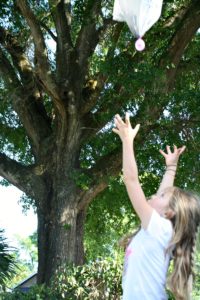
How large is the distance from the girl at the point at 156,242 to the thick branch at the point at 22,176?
26.2ft

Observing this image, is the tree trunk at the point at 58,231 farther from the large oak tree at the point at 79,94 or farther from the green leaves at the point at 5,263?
the green leaves at the point at 5,263

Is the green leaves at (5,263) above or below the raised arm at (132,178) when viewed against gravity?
above

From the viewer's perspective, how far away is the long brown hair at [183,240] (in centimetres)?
321

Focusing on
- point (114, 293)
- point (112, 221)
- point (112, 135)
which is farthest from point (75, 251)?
point (112, 221)

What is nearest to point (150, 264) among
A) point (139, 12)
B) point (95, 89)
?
point (139, 12)

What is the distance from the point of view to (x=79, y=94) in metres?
11.2

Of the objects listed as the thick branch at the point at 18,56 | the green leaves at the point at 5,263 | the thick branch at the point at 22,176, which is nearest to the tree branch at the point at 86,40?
the thick branch at the point at 18,56

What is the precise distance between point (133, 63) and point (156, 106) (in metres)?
0.93

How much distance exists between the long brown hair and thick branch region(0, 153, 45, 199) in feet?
26.2

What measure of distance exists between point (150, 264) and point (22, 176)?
827 centimetres

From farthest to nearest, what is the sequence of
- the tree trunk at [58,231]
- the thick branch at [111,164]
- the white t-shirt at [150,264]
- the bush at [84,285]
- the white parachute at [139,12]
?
the thick branch at [111,164], the tree trunk at [58,231], the bush at [84,285], the white parachute at [139,12], the white t-shirt at [150,264]

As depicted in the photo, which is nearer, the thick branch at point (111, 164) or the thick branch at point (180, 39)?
the thick branch at point (180, 39)

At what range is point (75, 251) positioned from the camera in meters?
10.9

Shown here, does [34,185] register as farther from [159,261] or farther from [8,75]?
[159,261]
